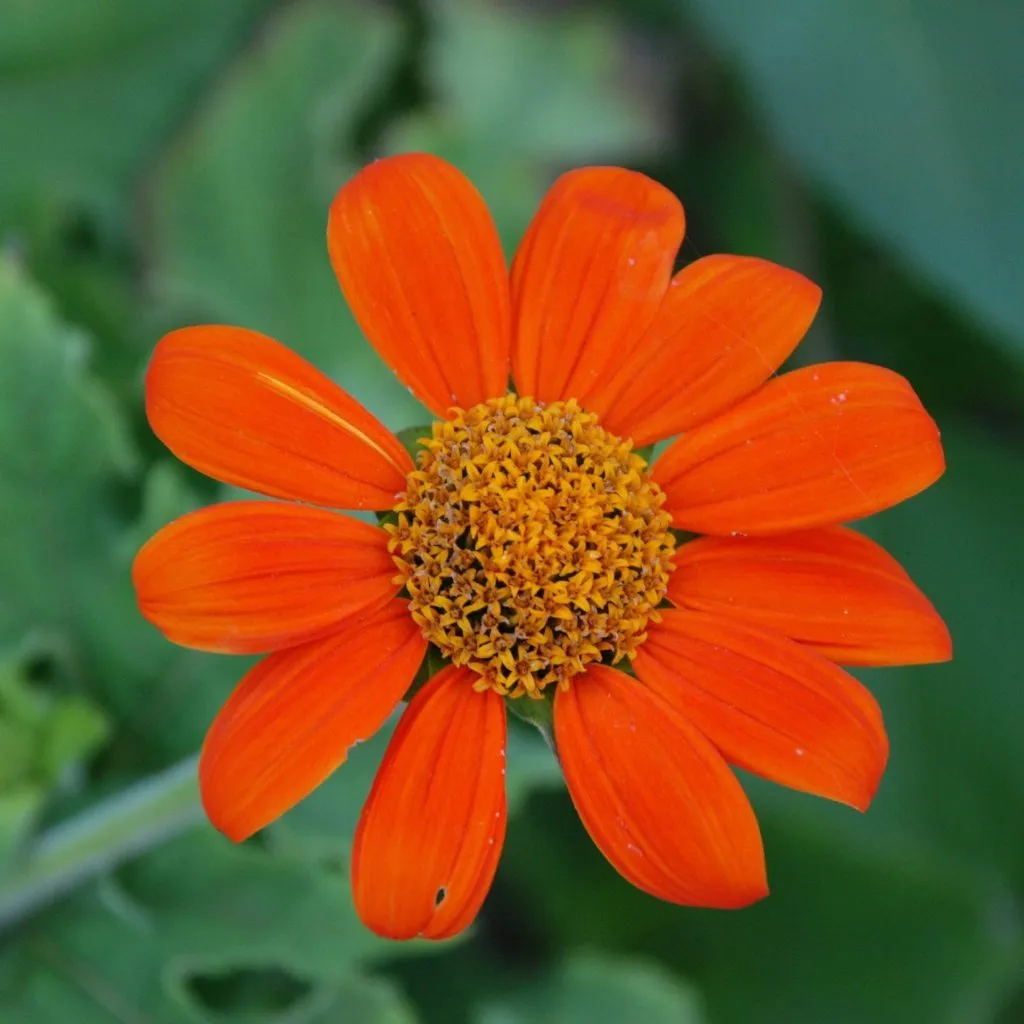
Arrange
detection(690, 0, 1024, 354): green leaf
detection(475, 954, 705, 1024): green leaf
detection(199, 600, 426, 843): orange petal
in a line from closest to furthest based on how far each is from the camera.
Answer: detection(199, 600, 426, 843): orange petal → detection(690, 0, 1024, 354): green leaf → detection(475, 954, 705, 1024): green leaf

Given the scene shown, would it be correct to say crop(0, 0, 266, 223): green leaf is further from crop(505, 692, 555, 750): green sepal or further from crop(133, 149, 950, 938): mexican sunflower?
crop(505, 692, 555, 750): green sepal

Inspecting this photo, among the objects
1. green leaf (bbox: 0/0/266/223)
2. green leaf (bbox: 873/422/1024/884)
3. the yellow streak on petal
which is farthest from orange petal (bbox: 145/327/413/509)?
green leaf (bbox: 873/422/1024/884)

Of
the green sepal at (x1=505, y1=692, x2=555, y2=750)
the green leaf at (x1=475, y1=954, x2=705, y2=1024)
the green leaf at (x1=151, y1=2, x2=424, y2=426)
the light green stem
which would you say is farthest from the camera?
the green leaf at (x1=151, y1=2, x2=424, y2=426)

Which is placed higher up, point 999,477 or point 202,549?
point 202,549

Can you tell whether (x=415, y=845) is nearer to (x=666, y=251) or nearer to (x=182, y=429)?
(x=182, y=429)

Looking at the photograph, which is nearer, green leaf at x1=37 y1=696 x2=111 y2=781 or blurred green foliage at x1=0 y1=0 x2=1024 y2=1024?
green leaf at x1=37 y1=696 x2=111 y2=781

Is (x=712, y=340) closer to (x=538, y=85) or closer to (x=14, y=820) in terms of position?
(x=14, y=820)

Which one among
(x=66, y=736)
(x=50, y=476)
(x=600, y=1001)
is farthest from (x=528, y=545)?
(x=600, y=1001)

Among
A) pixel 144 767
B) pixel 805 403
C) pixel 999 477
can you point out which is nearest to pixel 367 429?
pixel 805 403
